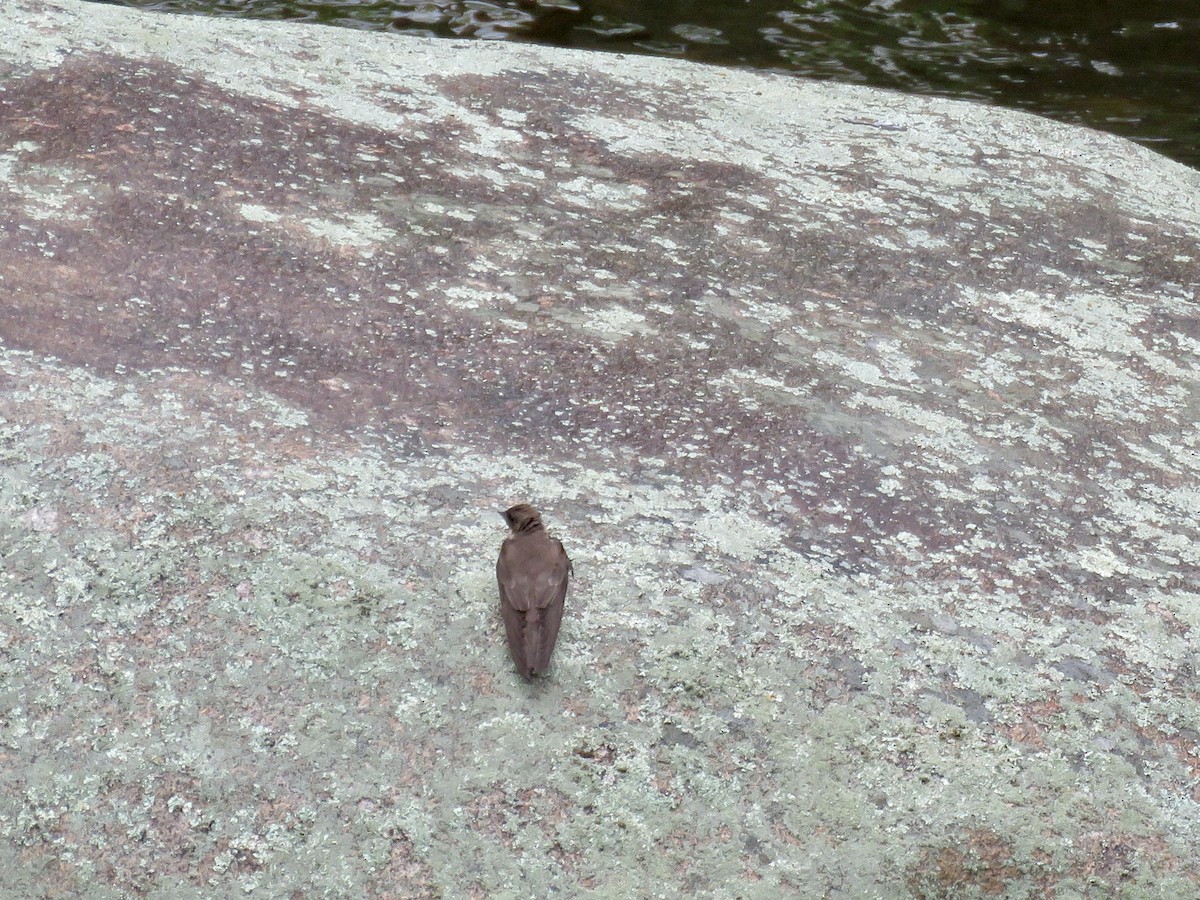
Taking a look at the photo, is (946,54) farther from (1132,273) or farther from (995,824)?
(995,824)

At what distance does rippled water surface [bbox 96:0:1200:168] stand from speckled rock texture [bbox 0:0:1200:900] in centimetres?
359

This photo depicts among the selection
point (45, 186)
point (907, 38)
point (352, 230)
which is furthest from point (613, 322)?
point (907, 38)

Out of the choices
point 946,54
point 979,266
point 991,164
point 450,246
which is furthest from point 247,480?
point 946,54

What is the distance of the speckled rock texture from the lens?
1.77 m

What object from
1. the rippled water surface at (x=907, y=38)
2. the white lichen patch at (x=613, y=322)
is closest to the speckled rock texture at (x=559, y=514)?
the white lichen patch at (x=613, y=322)

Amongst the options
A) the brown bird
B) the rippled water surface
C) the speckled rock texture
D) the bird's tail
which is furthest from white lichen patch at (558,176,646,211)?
the rippled water surface

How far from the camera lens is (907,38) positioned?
7.36 m

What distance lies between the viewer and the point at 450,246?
2965 mm

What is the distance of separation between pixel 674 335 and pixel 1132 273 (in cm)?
139

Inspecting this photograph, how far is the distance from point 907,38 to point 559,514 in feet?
19.7

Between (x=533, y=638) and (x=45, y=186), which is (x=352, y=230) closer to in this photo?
(x=45, y=186)

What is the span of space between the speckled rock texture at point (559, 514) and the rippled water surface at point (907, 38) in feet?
11.8

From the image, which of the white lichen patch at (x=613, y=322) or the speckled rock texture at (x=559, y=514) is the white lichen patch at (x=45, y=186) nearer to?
the speckled rock texture at (x=559, y=514)

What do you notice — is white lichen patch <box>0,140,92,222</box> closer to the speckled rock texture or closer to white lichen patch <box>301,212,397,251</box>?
the speckled rock texture
